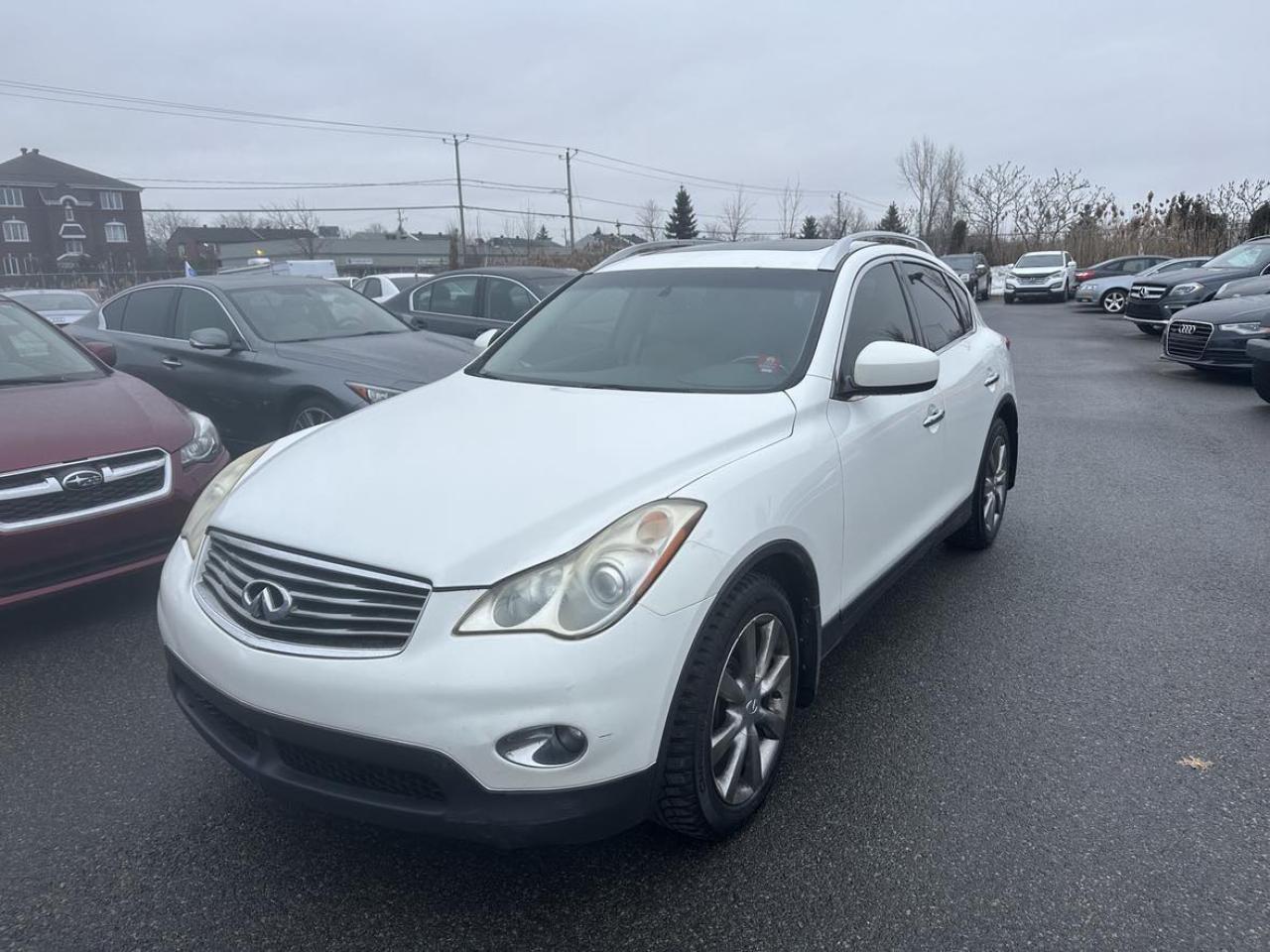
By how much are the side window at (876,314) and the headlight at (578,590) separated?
1.44 meters

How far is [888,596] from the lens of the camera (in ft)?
15.4

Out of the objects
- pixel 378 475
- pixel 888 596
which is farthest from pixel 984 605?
pixel 378 475

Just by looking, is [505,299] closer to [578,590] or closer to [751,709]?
[751,709]

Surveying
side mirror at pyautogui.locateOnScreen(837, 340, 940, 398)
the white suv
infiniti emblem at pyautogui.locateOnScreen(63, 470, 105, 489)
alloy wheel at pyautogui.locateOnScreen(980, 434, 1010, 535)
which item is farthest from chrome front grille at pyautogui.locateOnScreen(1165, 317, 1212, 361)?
infiniti emblem at pyautogui.locateOnScreen(63, 470, 105, 489)

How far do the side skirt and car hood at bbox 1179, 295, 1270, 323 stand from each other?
29.3 ft

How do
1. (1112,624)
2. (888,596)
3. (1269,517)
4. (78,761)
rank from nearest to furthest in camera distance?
(78,761) < (1112,624) < (888,596) < (1269,517)

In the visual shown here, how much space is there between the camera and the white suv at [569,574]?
2.24 meters

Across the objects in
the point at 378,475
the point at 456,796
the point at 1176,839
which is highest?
the point at 378,475

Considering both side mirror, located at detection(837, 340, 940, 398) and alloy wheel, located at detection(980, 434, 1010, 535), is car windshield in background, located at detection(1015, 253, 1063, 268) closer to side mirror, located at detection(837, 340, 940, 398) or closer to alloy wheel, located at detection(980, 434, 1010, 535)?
alloy wheel, located at detection(980, 434, 1010, 535)

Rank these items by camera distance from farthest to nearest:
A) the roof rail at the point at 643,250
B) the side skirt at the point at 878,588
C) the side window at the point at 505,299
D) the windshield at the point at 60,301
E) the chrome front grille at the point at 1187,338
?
the windshield at the point at 60,301
the chrome front grille at the point at 1187,338
the side window at the point at 505,299
the roof rail at the point at 643,250
the side skirt at the point at 878,588

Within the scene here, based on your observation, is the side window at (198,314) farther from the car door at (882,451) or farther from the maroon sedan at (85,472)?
the car door at (882,451)

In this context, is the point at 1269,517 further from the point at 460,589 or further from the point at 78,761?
the point at 78,761

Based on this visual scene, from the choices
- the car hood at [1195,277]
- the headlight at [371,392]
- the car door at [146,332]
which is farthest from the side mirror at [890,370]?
the car hood at [1195,277]

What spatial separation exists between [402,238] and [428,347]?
289ft
